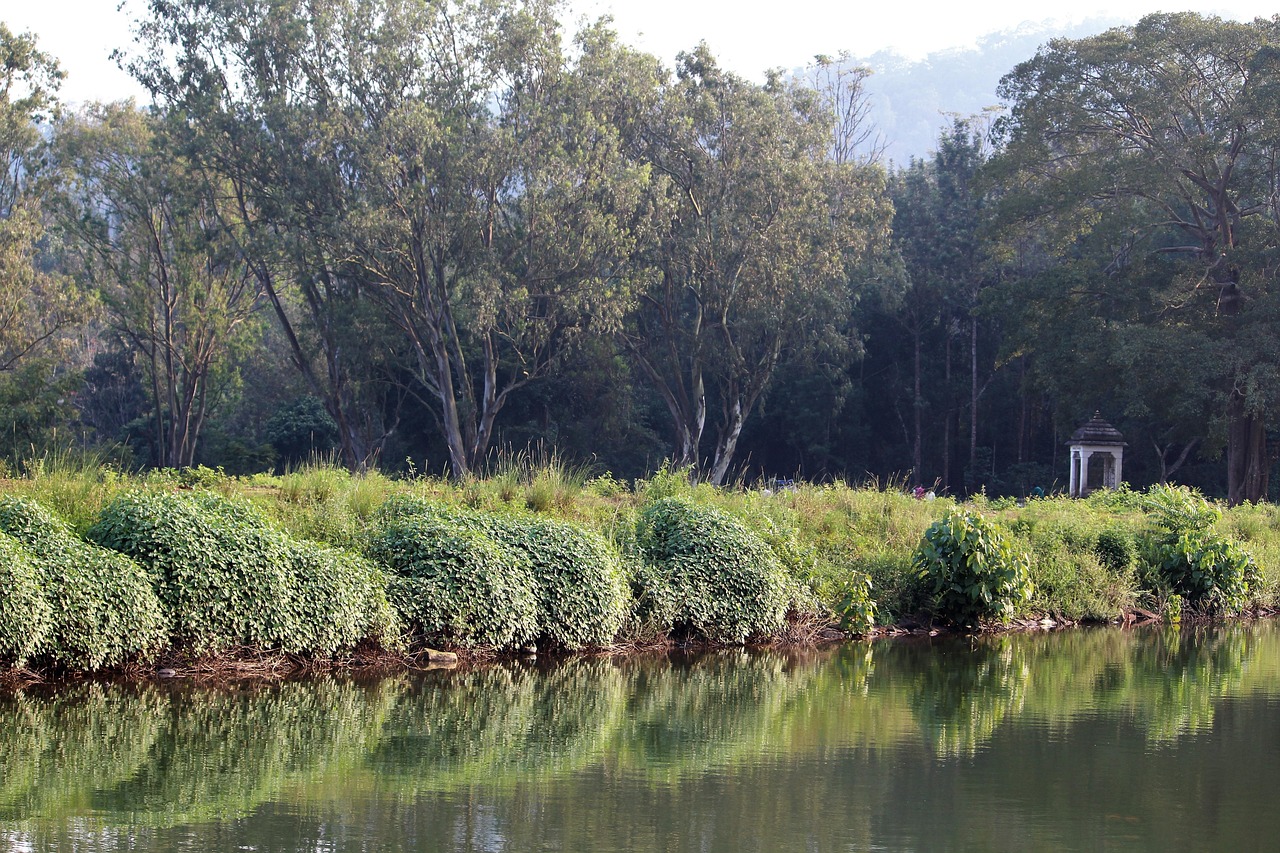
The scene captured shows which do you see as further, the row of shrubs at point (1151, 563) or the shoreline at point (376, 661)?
the row of shrubs at point (1151, 563)

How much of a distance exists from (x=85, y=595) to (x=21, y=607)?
0.58 meters

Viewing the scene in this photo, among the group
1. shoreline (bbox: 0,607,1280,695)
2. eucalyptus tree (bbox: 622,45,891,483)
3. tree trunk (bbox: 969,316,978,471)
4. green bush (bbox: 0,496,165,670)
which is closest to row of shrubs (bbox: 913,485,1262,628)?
shoreline (bbox: 0,607,1280,695)

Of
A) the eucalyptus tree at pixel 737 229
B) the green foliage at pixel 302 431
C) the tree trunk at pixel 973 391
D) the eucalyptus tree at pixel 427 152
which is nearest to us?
the eucalyptus tree at pixel 427 152

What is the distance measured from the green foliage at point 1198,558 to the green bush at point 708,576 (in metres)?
7.65

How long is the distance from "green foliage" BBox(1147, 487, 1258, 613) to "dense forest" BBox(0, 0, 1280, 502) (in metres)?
16.1

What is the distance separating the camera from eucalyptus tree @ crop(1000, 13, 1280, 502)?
36812 millimetres

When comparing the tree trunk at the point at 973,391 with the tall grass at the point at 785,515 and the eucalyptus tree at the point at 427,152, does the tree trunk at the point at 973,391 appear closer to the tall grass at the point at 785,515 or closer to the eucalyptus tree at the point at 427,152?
the eucalyptus tree at the point at 427,152

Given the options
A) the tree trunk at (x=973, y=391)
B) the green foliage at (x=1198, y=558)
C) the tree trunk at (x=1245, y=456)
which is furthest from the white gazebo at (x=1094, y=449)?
the green foliage at (x=1198, y=558)

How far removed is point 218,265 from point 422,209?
39.2 feet

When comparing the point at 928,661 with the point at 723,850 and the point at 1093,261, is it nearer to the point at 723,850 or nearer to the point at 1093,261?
the point at 723,850

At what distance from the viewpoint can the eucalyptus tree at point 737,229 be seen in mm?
40469

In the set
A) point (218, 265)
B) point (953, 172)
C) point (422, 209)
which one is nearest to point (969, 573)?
point (422, 209)

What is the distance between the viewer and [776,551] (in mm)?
17250

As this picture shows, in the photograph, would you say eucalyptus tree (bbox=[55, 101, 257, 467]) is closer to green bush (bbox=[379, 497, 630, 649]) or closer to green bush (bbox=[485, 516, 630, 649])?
green bush (bbox=[379, 497, 630, 649])
